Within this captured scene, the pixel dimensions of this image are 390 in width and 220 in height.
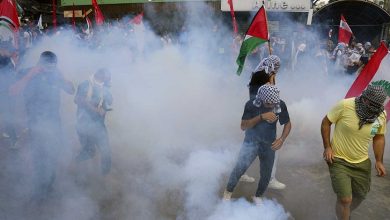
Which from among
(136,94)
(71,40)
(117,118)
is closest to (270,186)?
(117,118)

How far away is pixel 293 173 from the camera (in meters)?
5.16

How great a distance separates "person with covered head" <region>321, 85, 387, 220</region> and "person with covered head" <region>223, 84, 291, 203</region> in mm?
478

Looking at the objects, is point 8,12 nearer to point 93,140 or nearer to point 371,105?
point 93,140

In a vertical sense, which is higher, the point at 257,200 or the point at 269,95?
the point at 269,95

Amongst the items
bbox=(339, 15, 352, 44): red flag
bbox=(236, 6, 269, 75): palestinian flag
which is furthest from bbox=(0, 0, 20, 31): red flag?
bbox=(339, 15, 352, 44): red flag

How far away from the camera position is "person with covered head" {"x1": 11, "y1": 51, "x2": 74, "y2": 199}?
162 inches

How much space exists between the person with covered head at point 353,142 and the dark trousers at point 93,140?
2476 millimetres

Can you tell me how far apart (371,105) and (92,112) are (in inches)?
116

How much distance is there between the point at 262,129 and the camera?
382cm

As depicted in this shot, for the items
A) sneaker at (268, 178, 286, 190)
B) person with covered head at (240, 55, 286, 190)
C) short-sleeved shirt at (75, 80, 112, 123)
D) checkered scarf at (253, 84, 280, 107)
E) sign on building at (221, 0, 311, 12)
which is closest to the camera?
checkered scarf at (253, 84, 280, 107)

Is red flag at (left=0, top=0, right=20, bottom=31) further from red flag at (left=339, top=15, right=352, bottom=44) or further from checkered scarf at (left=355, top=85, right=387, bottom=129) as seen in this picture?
red flag at (left=339, top=15, right=352, bottom=44)

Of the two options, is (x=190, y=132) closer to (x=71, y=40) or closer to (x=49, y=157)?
(x=49, y=157)

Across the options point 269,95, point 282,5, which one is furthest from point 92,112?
point 282,5

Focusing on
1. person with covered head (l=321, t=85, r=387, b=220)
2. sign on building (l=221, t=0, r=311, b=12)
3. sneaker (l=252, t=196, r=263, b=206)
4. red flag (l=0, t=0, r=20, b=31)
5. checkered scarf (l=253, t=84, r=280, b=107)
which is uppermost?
sign on building (l=221, t=0, r=311, b=12)
